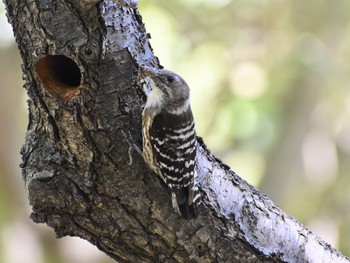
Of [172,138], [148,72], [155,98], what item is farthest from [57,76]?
[172,138]

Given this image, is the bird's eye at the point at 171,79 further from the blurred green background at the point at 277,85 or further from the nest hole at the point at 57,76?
the blurred green background at the point at 277,85

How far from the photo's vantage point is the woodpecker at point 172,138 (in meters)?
3.57

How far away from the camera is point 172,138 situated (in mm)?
3910

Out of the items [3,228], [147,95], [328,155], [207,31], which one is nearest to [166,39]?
[207,31]

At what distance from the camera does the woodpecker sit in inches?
141

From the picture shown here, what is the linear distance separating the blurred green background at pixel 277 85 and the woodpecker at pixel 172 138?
4.51 metres

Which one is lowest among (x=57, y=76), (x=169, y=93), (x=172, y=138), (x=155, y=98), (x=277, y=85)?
(x=57, y=76)

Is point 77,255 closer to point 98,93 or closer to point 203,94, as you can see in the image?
point 203,94

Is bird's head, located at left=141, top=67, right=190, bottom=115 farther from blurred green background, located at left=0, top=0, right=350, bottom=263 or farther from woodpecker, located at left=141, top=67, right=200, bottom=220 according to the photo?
blurred green background, located at left=0, top=0, right=350, bottom=263

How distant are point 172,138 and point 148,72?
49 cm

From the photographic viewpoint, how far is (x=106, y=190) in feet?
11.5

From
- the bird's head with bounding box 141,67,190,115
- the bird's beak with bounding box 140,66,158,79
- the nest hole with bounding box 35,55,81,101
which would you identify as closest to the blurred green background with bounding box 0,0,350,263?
the bird's head with bounding box 141,67,190,115

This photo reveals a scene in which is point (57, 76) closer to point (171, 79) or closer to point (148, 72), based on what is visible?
point (148, 72)

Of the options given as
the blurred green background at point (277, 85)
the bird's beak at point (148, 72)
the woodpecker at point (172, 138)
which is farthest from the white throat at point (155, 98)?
the blurred green background at point (277, 85)
